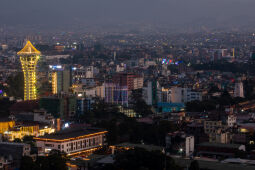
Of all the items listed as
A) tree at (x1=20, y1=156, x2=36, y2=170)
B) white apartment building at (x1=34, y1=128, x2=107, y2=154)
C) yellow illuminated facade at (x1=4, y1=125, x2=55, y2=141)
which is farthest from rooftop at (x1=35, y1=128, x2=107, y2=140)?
tree at (x1=20, y1=156, x2=36, y2=170)

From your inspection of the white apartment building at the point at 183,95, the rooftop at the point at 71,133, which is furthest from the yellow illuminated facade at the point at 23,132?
the white apartment building at the point at 183,95

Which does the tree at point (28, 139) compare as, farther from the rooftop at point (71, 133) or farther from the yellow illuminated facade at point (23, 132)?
the rooftop at point (71, 133)

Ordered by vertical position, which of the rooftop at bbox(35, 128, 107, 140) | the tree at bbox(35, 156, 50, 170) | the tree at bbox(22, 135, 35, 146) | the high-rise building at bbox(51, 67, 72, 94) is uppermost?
the high-rise building at bbox(51, 67, 72, 94)

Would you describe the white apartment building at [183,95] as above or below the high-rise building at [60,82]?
below

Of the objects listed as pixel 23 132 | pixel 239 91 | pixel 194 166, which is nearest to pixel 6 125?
pixel 23 132

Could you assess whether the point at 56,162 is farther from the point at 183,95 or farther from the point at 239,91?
the point at 239,91

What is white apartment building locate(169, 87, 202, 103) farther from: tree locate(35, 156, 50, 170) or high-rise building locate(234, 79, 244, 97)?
tree locate(35, 156, 50, 170)

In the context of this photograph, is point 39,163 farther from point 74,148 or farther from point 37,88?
point 37,88

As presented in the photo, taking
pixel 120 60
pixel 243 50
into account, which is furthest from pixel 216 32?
pixel 120 60
